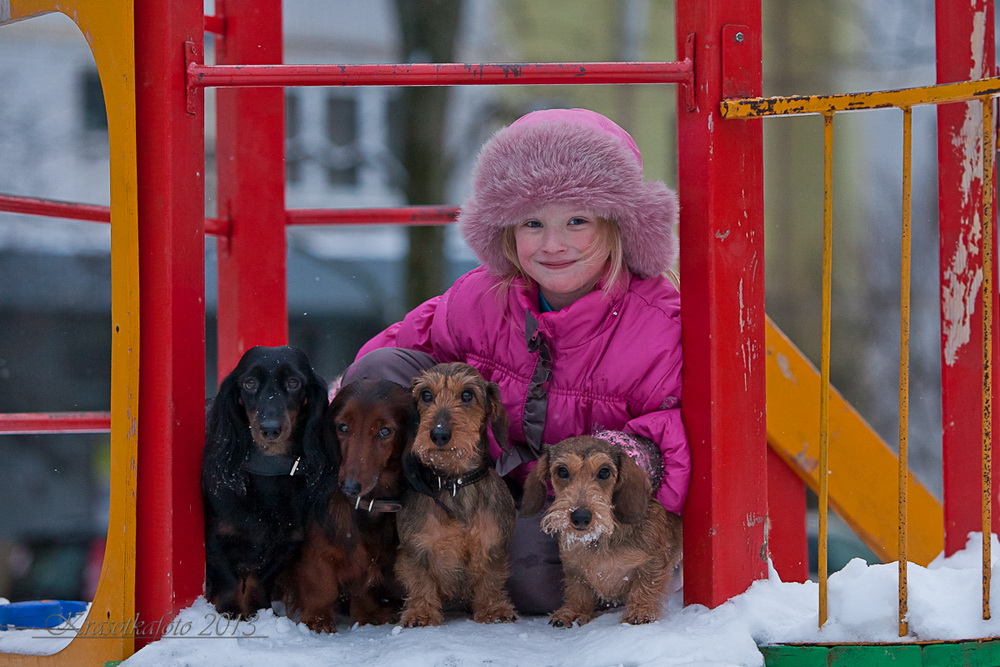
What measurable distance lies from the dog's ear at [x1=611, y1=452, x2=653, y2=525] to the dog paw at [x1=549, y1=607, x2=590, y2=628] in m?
0.31

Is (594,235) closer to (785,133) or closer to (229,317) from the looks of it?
(229,317)

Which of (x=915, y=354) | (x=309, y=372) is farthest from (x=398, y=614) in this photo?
(x=915, y=354)

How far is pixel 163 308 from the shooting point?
7.36ft

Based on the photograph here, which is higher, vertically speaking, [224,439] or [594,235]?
[594,235]

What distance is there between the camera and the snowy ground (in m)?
2.01

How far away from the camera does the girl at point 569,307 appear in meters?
2.44

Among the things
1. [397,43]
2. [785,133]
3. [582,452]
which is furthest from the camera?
[785,133]

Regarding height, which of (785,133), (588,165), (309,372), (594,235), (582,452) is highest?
(785,133)

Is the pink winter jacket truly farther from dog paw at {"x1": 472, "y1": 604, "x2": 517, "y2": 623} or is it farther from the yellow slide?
the yellow slide

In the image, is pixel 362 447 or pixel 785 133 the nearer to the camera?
pixel 362 447

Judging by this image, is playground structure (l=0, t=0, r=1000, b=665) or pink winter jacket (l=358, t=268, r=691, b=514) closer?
playground structure (l=0, t=0, r=1000, b=665)

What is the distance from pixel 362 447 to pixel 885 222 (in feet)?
30.7

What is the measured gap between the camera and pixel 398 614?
2564 millimetres

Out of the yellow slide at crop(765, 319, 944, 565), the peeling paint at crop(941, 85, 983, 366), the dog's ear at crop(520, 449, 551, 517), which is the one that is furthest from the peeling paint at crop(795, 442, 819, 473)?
the dog's ear at crop(520, 449, 551, 517)
